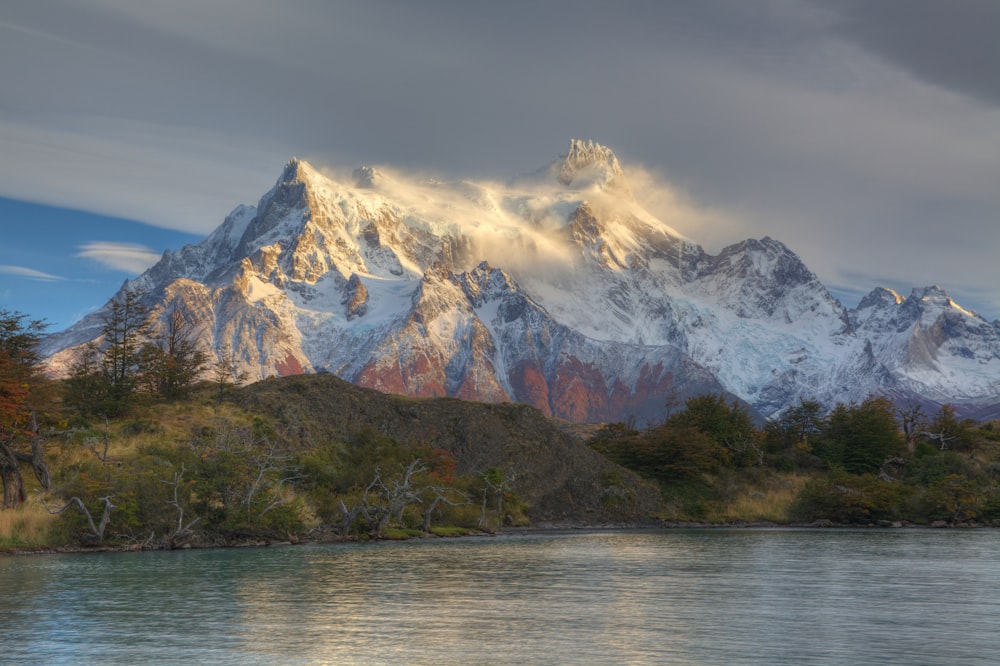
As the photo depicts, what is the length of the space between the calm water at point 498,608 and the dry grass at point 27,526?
20.7 feet

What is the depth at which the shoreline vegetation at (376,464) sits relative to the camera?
82312 mm

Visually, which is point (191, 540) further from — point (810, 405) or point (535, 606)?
point (810, 405)

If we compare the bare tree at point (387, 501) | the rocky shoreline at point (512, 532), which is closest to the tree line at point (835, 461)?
the rocky shoreline at point (512, 532)

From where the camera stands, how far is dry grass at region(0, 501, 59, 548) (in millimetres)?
75875

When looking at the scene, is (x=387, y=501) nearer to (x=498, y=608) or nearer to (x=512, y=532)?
(x=512, y=532)

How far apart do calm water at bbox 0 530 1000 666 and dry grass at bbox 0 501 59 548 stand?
6.32m

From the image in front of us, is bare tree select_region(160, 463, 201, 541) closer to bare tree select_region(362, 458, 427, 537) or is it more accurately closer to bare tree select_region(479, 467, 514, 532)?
bare tree select_region(362, 458, 427, 537)

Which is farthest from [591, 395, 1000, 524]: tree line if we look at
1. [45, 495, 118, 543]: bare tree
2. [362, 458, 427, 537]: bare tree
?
[45, 495, 118, 543]: bare tree

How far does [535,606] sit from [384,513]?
53242 millimetres

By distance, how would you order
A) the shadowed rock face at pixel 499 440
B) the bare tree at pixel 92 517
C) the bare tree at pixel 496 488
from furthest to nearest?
the shadowed rock face at pixel 499 440, the bare tree at pixel 496 488, the bare tree at pixel 92 517

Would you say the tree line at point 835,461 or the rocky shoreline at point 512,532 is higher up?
the tree line at point 835,461

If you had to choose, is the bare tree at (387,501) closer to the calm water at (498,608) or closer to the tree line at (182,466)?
the tree line at (182,466)

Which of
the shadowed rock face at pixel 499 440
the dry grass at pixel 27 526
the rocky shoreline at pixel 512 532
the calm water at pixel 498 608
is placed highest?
the shadowed rock face at pixel 499 440

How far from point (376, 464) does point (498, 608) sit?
68327mm
